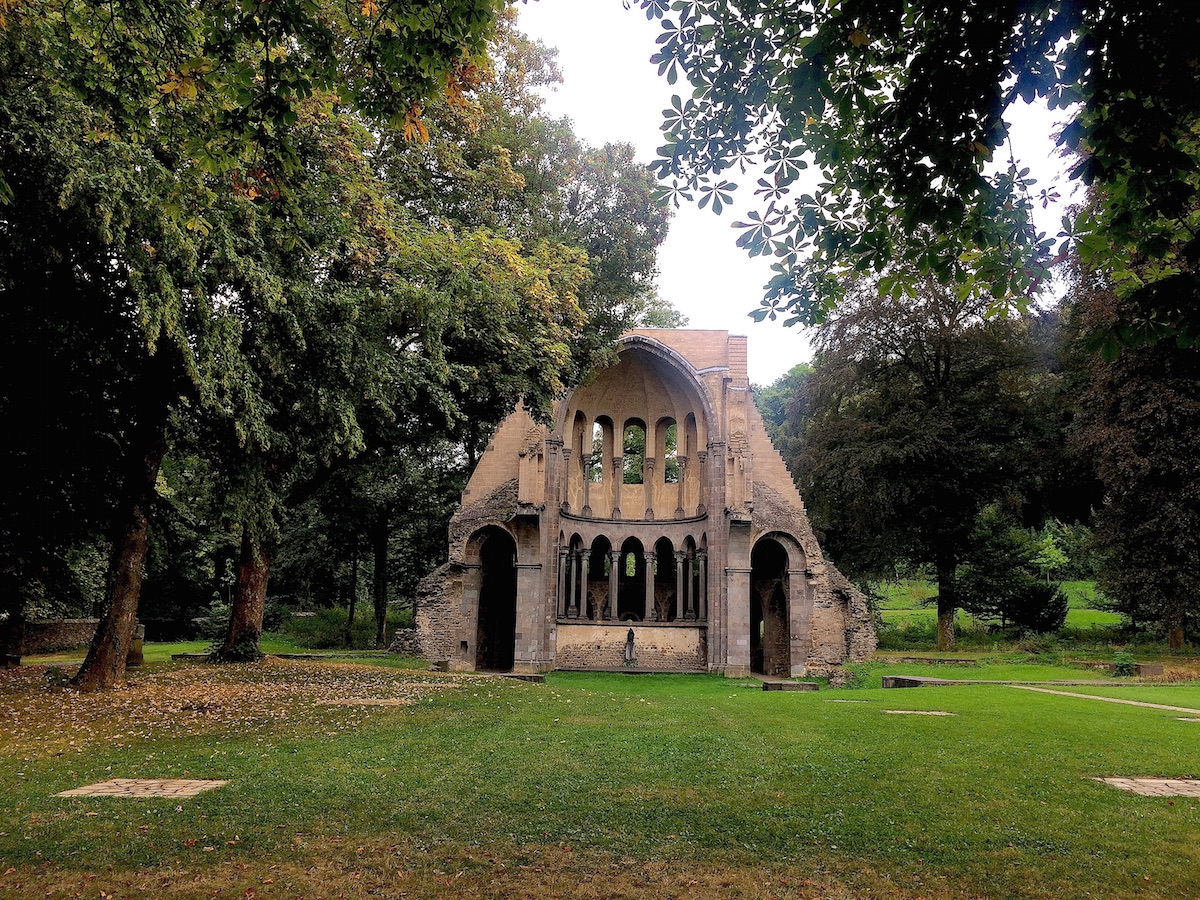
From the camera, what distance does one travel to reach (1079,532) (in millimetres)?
36031

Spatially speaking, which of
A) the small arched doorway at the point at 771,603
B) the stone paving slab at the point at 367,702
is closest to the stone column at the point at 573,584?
the small arched doorway at the point at 771,603

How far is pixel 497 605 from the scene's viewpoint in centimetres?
2888

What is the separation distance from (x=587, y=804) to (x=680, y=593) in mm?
21294

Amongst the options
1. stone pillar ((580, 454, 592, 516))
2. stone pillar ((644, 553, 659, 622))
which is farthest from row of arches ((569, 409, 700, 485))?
stone pillar ((644, 553, 659, 622))

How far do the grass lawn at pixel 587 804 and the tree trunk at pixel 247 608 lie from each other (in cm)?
651

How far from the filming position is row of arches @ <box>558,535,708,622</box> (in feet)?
88.8

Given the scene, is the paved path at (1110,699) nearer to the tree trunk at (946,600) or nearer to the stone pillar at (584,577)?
the stone pillar at (584,577)

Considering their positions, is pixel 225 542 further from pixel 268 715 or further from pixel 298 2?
pixel 298 2

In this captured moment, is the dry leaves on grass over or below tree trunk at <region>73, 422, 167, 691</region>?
below

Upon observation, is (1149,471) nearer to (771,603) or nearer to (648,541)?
(771,603)

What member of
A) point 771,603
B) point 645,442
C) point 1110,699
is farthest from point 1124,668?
point 645,442

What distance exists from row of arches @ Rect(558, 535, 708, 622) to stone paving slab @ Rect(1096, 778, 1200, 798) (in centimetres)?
1923

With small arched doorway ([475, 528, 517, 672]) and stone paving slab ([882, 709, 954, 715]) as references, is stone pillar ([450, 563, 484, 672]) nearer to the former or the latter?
small arched doorway ([475, 528, 517, 672])

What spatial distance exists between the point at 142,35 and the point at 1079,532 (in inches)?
1541
